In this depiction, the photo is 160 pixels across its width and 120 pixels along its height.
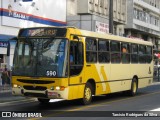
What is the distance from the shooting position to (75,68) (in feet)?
48.4

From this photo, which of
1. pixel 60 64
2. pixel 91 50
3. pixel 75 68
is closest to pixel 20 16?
pixel 91 50

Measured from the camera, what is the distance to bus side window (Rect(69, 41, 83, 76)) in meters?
14.5

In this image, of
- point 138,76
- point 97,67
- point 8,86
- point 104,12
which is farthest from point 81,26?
point 97,67

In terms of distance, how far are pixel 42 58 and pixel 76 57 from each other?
52.1 inches

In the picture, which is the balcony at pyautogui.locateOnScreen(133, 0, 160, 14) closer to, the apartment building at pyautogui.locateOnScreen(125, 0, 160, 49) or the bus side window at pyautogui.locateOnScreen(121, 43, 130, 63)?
the apartment building at pyautogui.locateOnScreen(125, 0, 160, 49)

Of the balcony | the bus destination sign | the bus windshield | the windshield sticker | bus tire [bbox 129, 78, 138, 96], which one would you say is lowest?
bus tire [bbox 129, 78, 138, 96]

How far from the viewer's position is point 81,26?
39.8 m

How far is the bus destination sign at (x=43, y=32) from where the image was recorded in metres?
14.5

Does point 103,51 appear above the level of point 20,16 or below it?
below

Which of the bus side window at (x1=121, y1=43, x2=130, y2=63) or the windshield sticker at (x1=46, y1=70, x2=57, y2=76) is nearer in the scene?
the windshield sticker at (x1=46, y1=70, x2=57, y2=76)

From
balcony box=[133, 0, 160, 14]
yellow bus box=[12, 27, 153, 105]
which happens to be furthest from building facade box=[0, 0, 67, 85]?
balcony box=[133, 0, 160, 14]

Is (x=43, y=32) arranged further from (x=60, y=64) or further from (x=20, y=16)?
(x=20, y=16)

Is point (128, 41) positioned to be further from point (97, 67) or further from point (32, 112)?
point (32, 112)

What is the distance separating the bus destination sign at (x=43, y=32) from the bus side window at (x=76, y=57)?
1.72 feet
